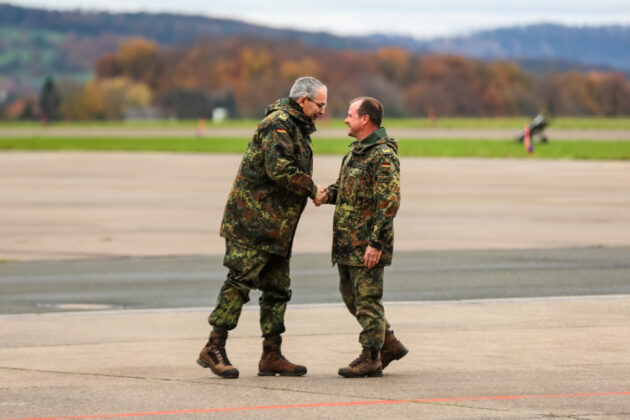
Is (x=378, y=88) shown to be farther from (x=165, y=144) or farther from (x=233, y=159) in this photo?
(x=233, y=159)

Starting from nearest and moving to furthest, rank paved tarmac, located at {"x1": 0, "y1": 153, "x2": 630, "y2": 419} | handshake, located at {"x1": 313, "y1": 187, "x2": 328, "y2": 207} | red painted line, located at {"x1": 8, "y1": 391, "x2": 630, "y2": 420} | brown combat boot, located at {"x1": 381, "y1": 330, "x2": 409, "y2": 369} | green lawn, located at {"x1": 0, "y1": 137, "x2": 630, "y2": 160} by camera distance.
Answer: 1. red painted line, located at {"x1": 8, "y1": 391, "x2": 630, "y2": 420}
2. paved tarmac, located at {"x1": 0, "y1": 153, "x2": 630, "y2": 419}
3. handshake, located at {"x1": 313, "y1": 187, "x2": 328, "y2": 207}
4. brown combat boot, located at {"x1": 381, "y1": 330, "x2": 409, "y2": 369}
5. green lawn, located at {"x1": 0, "y1": 137, "x2": 630, "y2": 160}

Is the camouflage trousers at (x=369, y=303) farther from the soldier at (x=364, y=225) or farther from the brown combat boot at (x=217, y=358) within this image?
the brown combat boot at (x=217, y=358)

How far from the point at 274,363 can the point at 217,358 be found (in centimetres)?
35

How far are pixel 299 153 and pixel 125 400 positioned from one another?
181 cm

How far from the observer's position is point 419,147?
45.8m

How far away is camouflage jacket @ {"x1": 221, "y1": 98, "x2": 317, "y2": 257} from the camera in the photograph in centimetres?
732

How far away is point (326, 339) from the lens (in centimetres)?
888

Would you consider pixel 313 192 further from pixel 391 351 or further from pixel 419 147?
pixel 419 147

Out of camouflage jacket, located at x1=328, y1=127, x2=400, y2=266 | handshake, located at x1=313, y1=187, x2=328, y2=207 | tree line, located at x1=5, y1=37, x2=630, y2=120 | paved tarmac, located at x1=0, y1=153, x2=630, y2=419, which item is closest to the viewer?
paved tarmac, located at x1=0, y1=153, x2=630, y2=419

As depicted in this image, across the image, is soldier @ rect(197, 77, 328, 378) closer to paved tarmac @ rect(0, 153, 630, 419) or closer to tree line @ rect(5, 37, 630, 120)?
paved tarmac @ rect(0, 153, 630, 419)

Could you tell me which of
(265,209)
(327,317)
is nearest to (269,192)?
(265,209)

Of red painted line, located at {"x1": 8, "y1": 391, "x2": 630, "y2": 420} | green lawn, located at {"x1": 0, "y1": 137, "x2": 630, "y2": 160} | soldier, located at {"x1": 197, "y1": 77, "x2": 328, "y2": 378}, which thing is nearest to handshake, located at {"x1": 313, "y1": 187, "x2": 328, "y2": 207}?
soldier, located at {"x1": 197, "y1": 77, "x2": 328, "y2": 378}

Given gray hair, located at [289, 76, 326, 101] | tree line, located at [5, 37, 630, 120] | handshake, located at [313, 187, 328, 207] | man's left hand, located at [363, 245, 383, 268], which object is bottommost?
tree line, located at [5, 37, 630, 120]

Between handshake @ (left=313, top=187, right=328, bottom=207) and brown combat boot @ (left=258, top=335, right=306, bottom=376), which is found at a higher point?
handshake @ (left=313, top=187, right=328, bottom=207)
